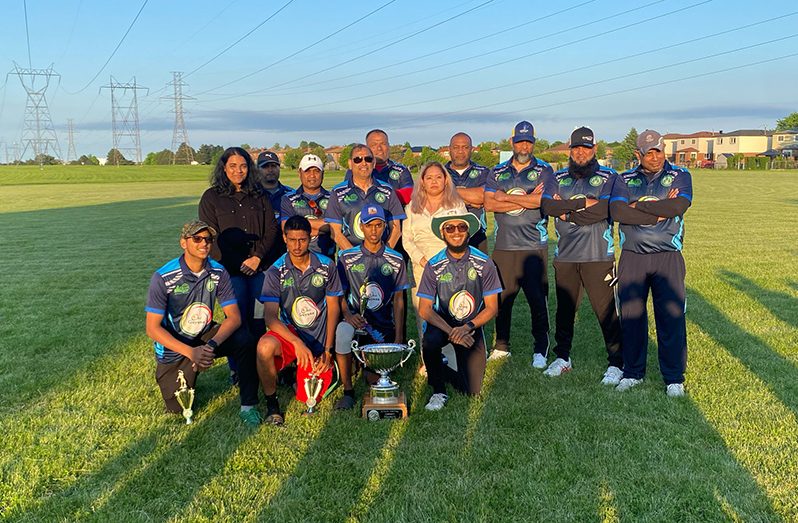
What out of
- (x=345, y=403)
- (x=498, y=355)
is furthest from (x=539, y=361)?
(x=345, y=403)

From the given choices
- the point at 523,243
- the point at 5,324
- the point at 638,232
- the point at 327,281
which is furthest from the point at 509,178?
the point at 5,324

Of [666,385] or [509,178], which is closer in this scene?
[666,385]

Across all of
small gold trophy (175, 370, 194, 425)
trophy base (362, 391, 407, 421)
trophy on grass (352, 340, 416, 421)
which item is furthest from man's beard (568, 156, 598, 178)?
small gold trophy (175, 370, 194, 425)

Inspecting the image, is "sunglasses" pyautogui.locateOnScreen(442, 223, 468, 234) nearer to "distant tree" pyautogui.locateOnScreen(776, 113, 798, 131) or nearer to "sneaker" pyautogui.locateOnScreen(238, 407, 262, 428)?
"sneaker" pyautogui.locateOnScreen(238, 407, 262, 428)

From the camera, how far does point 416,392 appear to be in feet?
16.3

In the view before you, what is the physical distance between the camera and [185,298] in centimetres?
446

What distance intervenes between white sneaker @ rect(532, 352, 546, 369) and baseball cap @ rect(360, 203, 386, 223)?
1.99m

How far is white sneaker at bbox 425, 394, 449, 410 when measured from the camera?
456cm

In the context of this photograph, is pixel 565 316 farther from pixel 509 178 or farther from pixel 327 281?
pixel 327 281

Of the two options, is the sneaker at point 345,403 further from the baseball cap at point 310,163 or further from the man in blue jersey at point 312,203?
the baseball cap at point 310,163

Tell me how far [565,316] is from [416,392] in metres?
1.55

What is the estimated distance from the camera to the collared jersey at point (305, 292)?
15.4 ft

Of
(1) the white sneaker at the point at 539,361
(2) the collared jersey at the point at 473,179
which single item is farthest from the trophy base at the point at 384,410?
(2) the collared jersey at the point at 473,179

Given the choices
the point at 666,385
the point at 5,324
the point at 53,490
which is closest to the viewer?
the point at 53,490
